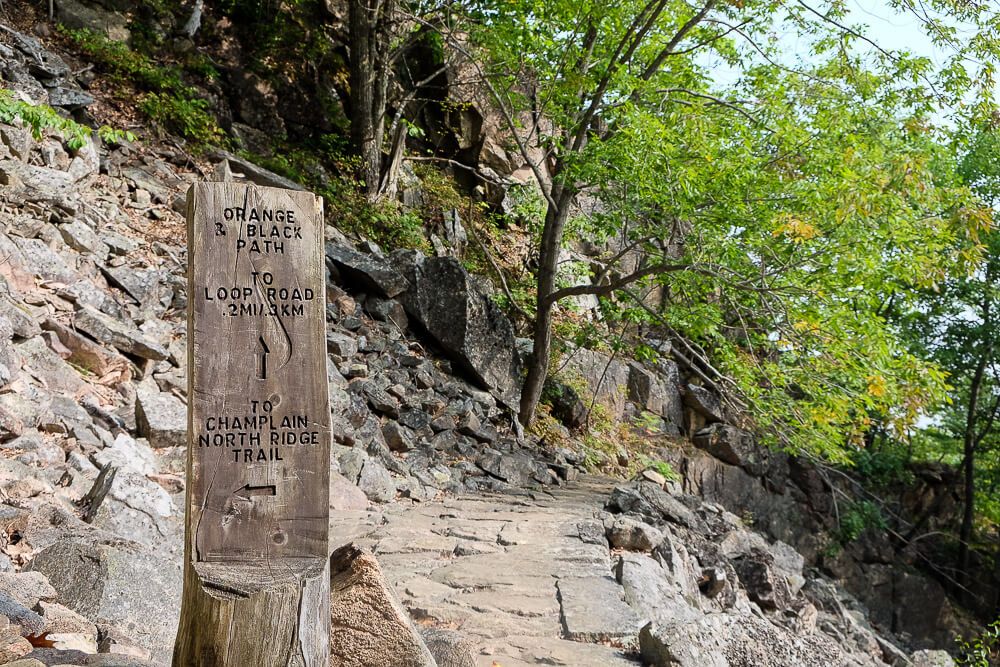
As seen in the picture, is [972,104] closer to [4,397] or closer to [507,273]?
[507,273]

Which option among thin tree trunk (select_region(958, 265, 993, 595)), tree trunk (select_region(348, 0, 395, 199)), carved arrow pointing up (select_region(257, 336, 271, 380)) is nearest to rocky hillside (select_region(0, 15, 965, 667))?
carved arrow pointing up (select_region(257, 336, 271, 380))

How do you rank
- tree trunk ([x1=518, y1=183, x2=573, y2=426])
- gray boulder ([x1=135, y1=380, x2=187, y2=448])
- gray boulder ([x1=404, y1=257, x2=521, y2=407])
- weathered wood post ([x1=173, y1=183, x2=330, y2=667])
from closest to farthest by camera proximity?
weathered wood post ([x1=173, y1=183, x2=330, y2=667]), gray boulder ([x1=135, y1=380, x2=187, y2=448]), gray boulder ([x1=404, y1=257, x2=521, y2=407]), tree trunk ([x1=518, y1=183, x2=573, y2=426])

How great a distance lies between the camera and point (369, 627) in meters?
3.35

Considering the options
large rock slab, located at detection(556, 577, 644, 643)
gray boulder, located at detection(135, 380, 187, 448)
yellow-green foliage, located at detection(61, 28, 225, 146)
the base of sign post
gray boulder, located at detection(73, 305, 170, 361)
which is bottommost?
large rock slab, located at detection(556, 577, 644, 643)

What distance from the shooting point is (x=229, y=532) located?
9.46 ft

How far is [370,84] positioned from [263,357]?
12.5 metres

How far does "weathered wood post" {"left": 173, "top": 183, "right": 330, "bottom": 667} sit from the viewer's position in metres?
2.83

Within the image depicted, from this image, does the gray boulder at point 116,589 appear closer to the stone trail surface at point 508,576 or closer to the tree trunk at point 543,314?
the stone trail surface at point 508,576

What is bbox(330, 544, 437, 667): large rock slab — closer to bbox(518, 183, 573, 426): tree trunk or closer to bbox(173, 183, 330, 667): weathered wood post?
bbox(173, 183, 330, 667): weathered wood post

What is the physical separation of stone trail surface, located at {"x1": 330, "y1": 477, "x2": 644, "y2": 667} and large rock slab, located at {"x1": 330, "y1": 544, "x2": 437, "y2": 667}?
736mm

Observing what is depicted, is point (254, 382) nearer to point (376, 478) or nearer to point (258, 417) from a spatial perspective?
point (258, 417)

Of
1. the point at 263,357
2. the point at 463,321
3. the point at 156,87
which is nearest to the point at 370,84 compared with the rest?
the point at 156,87

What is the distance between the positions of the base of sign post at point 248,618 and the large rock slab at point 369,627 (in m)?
0.43

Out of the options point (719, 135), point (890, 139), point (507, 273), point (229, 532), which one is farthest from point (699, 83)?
point (229, 532)
